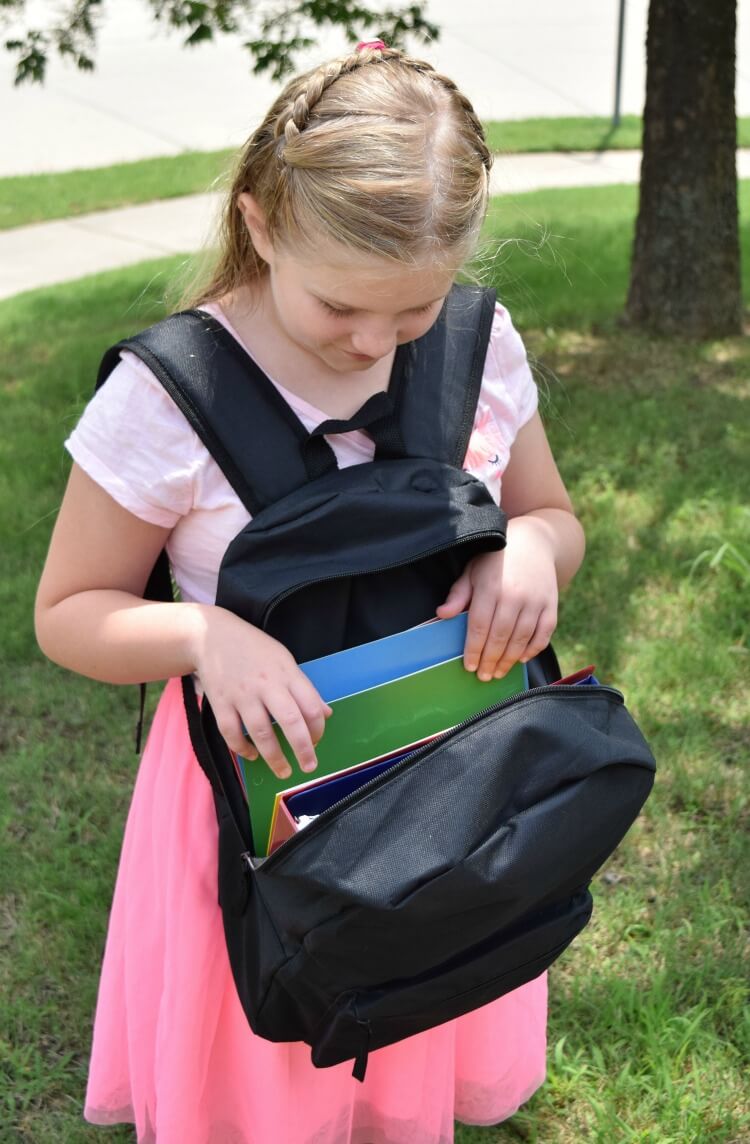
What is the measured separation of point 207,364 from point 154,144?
32.9 ft

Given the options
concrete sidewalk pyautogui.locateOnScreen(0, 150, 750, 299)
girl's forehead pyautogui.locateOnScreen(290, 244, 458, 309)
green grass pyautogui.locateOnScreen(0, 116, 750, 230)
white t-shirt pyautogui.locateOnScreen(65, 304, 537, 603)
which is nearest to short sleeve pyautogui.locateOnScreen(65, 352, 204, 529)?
white t-shirt pyautogui.locateOnScreen(65, 304, 537, 603)

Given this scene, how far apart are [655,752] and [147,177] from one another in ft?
25.3

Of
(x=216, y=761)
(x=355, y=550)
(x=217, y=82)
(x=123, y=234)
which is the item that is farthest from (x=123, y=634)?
(x=217, y=82)

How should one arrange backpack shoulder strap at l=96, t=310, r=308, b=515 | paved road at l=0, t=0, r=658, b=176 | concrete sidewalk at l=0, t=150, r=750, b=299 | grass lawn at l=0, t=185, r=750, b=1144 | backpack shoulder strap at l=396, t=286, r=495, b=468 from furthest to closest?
paved road at l=0, t=0, r=658, b=176
concrete sidewalk at l=0, t=150, r=750, b=299
grass lawn at l=0, t=185, r=750, b=1144
backpack shoulder strap at l=396, t=286, r=495, b=468
backpack shoulder strap at l=96, t=310, r=308, b=515

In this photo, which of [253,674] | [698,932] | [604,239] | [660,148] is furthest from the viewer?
[604,239]

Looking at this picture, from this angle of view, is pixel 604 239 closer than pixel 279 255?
No

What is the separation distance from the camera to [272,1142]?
1677mm

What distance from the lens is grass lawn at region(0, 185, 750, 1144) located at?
209cm

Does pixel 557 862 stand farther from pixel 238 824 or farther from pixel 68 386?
pixel 68 386

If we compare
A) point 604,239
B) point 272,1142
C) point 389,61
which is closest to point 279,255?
point 389,61

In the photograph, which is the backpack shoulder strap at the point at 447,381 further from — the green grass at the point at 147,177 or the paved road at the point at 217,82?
the paved road at the point at 217,82

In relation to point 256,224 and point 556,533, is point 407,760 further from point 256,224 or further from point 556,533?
point 256,224

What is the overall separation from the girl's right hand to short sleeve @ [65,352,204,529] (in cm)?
18

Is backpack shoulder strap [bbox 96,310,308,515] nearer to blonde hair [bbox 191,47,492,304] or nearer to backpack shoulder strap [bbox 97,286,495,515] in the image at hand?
backpack shoulder strap [bbox 97,286,495,515]
